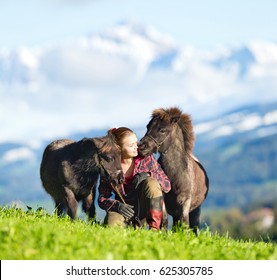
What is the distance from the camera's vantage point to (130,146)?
1361cm

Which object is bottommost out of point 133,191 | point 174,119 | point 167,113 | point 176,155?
point 133,191

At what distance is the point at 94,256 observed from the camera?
8.67 meters

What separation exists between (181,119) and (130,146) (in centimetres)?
281

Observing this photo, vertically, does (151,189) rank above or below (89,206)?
above

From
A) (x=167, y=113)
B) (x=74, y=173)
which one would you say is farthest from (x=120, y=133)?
(x=74, y=173)

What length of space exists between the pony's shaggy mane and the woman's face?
2.23 metres

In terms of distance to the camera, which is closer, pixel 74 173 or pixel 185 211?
pixel 74 173

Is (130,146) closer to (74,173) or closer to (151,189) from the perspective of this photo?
(151,189)

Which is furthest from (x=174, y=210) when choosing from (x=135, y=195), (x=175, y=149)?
(x=135, y=195)

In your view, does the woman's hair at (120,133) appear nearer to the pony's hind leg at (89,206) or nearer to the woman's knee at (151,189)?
the woman's knee at (151,189)

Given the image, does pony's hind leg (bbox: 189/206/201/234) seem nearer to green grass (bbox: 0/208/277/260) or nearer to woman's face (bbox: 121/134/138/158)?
woman's face (bbox: 121/134/138/158)
